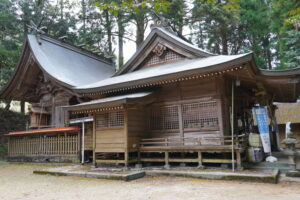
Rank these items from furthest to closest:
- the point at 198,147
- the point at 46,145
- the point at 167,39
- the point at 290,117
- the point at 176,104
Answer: the point at 290,117, the point at 46,145, the point at 167,39, the point at 176,104, the point at 198,147

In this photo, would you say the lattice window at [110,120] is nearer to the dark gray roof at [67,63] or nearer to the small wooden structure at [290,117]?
the dark gray roof at [67,63]

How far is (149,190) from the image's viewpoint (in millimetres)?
6082

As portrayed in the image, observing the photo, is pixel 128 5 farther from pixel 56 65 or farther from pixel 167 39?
pixel 56 65

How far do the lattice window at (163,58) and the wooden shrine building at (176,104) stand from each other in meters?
0.05

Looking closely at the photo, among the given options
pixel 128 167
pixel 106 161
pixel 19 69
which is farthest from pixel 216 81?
pixel 19 69

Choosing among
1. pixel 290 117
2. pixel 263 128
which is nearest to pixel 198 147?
pixel 263 128

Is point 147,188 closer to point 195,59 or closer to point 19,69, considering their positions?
point 195,59

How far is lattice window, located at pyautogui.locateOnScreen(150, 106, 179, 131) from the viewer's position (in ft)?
32.7

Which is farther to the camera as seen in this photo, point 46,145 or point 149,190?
point 46,145

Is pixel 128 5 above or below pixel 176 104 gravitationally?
above

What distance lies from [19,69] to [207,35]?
1681 cm

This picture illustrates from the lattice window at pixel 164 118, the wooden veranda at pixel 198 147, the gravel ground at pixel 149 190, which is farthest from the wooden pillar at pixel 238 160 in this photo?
the lattice window at pixel 164 118

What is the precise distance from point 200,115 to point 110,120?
3.64m

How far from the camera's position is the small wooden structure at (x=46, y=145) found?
12.0 meters
